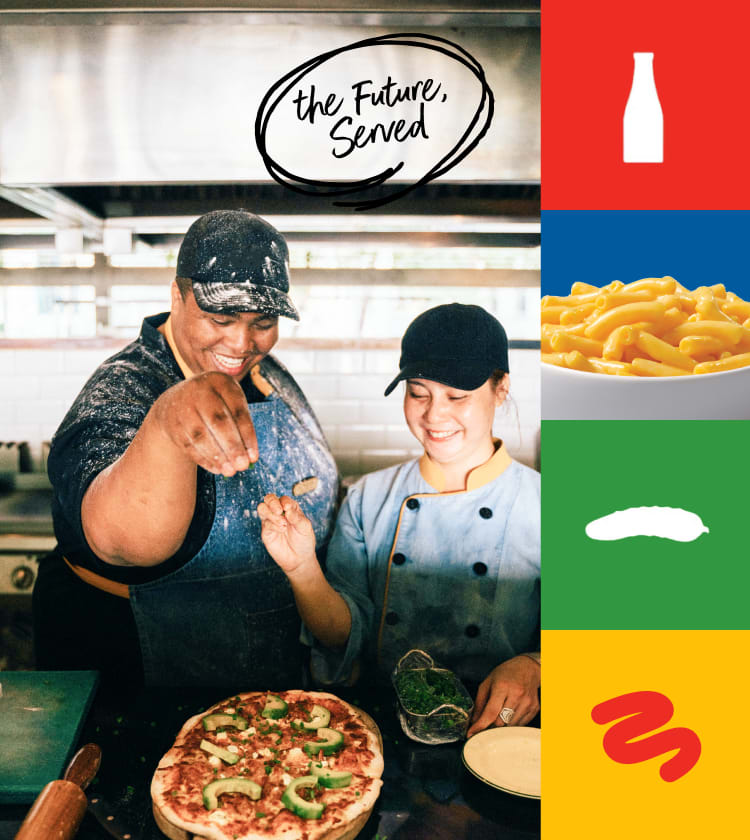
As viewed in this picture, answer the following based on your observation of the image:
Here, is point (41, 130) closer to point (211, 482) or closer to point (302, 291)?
point (302, 291)

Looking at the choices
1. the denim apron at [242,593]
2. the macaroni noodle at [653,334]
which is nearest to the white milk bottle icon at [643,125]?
the macaroni noodle at [653,334]

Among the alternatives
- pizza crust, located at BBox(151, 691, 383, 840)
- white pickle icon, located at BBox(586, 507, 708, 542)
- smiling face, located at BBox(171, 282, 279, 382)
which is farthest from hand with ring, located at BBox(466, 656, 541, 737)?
smiling face, located at BBox(171, 282, 279, 382)

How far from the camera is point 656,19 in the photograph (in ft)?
6.40

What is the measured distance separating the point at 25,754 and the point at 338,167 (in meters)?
1.82

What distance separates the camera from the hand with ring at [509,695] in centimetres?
198

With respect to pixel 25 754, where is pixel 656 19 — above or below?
above

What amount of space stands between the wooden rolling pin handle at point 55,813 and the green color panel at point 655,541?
1.26m

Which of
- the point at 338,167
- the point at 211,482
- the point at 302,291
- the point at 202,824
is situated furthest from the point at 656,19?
the point at 202,824

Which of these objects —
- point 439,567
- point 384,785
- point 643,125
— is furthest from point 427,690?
point 643,125

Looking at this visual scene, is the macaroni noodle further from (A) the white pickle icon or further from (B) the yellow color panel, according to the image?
(B) the yellow color panel

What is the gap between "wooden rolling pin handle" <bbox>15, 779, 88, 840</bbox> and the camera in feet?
5.08

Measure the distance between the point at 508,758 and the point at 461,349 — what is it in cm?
114

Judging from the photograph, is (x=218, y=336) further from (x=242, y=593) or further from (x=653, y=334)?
(x=653, y=334)

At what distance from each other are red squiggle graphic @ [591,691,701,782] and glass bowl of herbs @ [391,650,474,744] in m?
0.42
